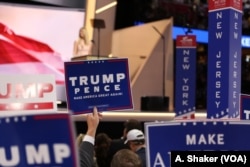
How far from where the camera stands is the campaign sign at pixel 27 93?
2.89 meters

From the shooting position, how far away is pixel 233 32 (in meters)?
4.56

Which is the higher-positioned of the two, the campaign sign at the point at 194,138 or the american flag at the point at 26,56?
the american flag at the point at 26,56

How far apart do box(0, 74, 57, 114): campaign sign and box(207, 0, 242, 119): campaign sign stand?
6.33ft

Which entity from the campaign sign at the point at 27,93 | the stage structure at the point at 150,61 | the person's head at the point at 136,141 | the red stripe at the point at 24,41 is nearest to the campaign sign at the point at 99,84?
the campaign sign at the point at 27,93

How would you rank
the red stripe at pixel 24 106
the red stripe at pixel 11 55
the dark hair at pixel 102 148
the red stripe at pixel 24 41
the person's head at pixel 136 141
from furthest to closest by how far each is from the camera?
the red stripe at pixel 24 41 → the red stripe at pixel 11 55 → the dark hair at pixel 102 148 → the person's head at pixel 136 141 → the red stripe at pixel 24 106

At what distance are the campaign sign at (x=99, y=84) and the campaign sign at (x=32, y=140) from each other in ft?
5.97

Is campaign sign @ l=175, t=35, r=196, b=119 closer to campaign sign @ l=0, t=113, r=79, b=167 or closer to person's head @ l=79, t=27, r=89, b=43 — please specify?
person's head @ l=79, t=27, r=89, b=43

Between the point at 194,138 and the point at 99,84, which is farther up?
the point at 99,84

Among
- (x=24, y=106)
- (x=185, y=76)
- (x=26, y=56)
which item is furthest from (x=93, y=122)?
(x=26, y=56)

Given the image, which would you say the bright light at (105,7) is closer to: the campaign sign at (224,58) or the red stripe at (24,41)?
the red stripe at (24,41)

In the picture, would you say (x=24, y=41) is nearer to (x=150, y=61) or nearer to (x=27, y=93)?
(x=150, y=61)

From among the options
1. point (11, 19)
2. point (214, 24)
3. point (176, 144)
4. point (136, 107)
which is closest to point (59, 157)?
point (176, 144)

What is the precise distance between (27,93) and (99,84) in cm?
67

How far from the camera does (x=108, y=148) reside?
431cm
